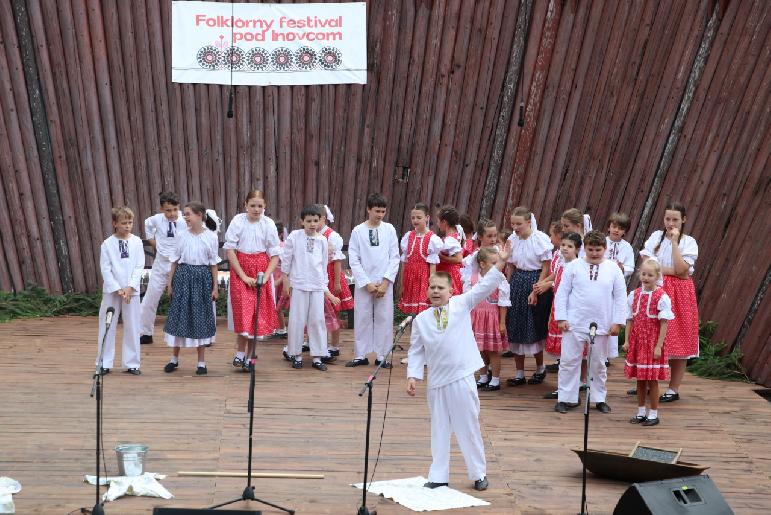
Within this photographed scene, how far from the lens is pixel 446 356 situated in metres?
6.69

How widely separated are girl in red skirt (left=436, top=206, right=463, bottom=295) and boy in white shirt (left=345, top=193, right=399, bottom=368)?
18.2 inches

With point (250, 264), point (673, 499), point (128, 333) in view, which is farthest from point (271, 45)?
point (673, 499)

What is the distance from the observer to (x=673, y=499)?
536 cm

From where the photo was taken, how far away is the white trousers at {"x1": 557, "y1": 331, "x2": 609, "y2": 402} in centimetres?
847

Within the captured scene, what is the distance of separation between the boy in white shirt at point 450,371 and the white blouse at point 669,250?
9.32ft

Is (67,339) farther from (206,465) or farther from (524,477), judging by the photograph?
(524,477)

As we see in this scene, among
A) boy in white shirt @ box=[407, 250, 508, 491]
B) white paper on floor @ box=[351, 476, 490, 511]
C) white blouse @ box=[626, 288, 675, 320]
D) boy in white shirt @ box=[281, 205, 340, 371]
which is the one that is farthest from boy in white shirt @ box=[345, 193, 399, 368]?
white paper on floor @ box=[351, 476, 490, 511]

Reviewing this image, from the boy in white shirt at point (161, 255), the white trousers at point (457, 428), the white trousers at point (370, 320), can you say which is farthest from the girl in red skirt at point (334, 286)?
the white trousers at point (457, 428)

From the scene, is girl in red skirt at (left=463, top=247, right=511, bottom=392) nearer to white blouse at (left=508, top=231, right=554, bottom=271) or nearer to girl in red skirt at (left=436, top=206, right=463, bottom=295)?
white blouse at (left=508, top=231, right=554, bottom=271)

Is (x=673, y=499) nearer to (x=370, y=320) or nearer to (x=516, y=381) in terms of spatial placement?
(x=516, y=381)

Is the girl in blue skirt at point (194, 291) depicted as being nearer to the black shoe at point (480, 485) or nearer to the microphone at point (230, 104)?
the microphone at point (230, 104)

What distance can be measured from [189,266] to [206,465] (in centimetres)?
289

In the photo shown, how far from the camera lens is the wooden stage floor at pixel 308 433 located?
6.43 metres

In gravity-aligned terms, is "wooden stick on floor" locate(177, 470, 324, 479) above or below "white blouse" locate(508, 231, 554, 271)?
below
